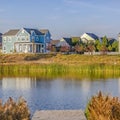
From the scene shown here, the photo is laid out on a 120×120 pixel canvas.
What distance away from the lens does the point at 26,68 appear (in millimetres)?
60250

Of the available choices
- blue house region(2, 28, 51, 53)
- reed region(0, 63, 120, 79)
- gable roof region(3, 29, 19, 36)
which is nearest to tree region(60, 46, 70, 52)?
blue house region(2, 28, 51, 53)

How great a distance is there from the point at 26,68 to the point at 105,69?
459 inches

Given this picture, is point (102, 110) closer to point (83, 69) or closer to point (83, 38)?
point (83, 69)

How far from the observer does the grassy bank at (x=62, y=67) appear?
54.0 m

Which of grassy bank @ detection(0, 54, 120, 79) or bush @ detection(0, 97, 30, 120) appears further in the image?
grassy bank @ detection(0, 54, 120, 79)

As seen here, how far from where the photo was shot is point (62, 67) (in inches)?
2327

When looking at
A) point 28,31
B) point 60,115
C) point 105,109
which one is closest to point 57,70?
point 28,31

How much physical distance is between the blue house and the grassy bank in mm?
10643

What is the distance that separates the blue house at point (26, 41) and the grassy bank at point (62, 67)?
10.6 metres

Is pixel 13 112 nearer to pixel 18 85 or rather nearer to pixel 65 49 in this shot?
pixel 18 85

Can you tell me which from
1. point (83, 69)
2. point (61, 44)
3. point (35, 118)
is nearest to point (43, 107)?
point (35, 118)

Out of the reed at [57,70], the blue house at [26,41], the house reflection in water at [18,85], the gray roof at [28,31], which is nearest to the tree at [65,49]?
the blue house at [26,41]

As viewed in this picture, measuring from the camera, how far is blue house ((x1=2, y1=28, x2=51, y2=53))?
95.6 meters

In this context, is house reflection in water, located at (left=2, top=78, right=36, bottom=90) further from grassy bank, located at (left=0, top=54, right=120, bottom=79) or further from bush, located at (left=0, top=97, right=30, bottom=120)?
bush, located at (left=0, top=97, right=30, bottom=120)
